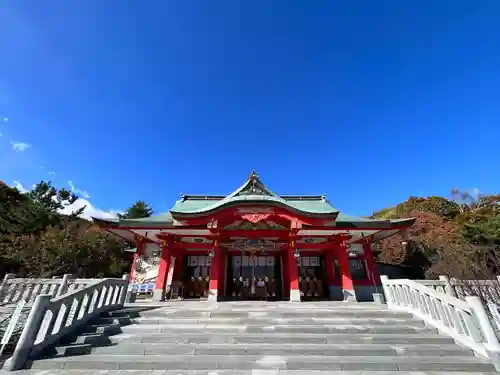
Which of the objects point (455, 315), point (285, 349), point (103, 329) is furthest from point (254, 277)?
point (455, 315)

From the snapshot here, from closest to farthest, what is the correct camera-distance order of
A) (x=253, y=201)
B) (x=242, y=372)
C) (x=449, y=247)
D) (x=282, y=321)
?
(x=242, y=372), (x=282, y=321), (x=253, y=201), (x=449, y=247)

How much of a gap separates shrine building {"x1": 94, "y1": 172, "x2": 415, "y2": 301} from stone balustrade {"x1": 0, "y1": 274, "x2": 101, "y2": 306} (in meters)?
3.84

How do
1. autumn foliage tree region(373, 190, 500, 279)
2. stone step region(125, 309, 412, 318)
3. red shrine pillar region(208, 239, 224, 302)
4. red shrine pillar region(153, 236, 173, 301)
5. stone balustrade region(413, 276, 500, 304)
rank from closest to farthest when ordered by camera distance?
1. stone step region(125, 309, 412, 318)
2. stone balustrade region(413, 276, 500, 304)
3. red shrine pillar region(208, 239, 224, 302)
4. red shrine pillar region(153, 236, 173, 301)
5. autumn foliage tree region(373, 190, 500, 279)

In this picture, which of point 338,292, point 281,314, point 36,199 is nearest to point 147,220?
point 281,314

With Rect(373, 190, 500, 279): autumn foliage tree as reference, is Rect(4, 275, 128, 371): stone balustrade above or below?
below

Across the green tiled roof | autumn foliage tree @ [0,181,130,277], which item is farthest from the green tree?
the green tiled roof

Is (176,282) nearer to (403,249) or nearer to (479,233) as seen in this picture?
(403,249)

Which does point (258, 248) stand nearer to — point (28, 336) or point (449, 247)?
point (28, 336)

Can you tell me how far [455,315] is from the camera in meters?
5.47

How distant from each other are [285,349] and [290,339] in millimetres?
385

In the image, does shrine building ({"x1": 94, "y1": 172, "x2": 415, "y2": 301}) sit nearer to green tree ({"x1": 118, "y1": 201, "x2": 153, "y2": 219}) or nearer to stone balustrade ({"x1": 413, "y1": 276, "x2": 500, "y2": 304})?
stone balustrade ({"x1": 413, "y1": 276, "x2": 500, "y2": 304})

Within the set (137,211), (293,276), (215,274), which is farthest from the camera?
(137,211)

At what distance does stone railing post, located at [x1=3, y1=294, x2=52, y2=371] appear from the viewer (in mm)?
4590

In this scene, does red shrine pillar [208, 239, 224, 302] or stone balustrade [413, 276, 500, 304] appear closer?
stone balustrade [413, 276, 500, 304]
